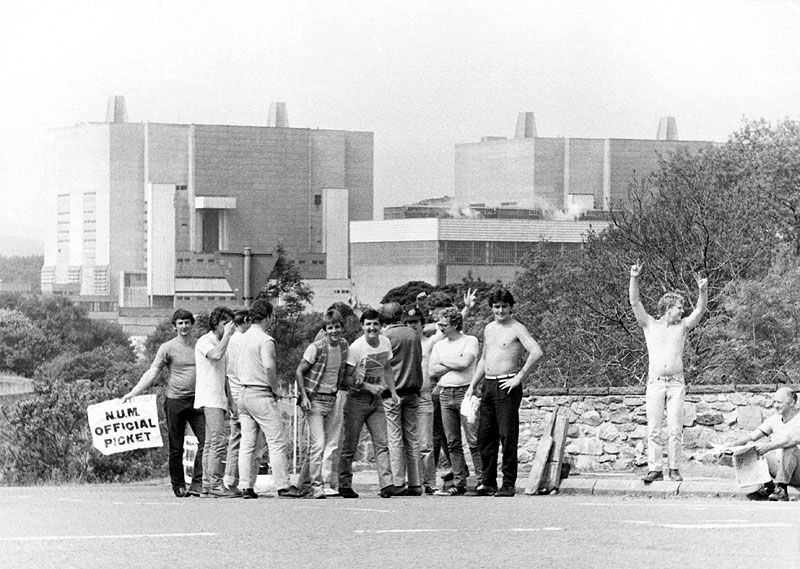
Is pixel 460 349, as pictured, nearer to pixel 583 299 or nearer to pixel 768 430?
pixel 768 430

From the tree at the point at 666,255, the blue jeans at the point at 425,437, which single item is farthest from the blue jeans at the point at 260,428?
the tree at the point at 666,255

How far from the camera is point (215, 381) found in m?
15.8

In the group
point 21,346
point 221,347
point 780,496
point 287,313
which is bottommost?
point 21,346

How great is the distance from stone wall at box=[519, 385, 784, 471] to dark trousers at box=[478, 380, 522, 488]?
3252 millimetres

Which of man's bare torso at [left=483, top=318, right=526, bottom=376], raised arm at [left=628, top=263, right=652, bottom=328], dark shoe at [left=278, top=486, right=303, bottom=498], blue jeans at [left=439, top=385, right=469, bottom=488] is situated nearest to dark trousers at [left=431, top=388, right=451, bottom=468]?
blue jeans at [left=439, top=385, right=469, bottom=488]

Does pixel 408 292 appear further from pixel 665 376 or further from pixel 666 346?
pixel 666 346

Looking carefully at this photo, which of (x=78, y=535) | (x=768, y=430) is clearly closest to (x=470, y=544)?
(x=78, y=535)

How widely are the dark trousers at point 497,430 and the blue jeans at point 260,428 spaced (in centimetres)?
174

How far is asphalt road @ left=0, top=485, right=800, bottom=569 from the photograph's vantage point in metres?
9.93

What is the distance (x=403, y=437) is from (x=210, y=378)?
1786 millimetres

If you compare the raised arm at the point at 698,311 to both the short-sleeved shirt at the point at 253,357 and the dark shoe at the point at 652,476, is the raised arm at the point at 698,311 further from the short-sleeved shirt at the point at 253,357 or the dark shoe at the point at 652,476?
the short-sleeved shirt at the point at 253,357

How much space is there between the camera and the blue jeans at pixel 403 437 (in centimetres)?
1580

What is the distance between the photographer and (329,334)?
1559 cm

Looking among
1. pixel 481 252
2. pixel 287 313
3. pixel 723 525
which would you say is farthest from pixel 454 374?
pixel 481 252
